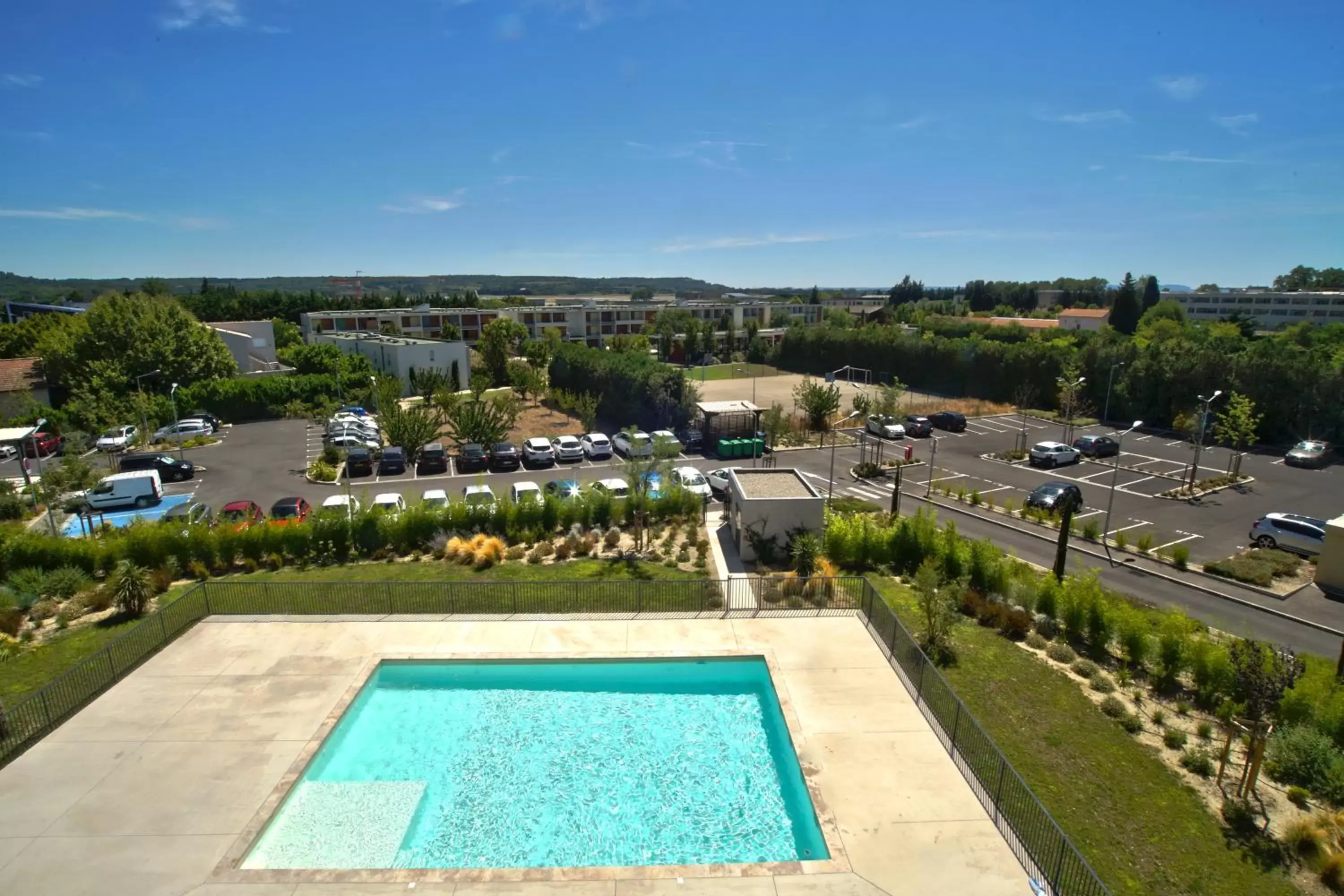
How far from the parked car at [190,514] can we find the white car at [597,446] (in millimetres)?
16845

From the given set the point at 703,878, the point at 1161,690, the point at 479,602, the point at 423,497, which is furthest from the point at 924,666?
the point at 423,497

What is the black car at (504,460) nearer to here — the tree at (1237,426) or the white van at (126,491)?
the white van at (126,491)

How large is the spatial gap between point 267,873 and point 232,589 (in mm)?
11313

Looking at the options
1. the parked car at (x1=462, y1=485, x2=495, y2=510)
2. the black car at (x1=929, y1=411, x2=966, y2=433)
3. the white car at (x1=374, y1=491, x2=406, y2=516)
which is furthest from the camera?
the black car at (x1=929, y1=411, x2=966, y2=433)

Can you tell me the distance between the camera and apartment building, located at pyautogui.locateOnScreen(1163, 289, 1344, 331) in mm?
113125

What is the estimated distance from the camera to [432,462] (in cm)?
3406

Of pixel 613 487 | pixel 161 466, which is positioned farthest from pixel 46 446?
pixel 613 487

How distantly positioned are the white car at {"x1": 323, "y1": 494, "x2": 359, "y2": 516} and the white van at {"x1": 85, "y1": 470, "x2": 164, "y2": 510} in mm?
8603

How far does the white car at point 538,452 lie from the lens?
3562 centimetres

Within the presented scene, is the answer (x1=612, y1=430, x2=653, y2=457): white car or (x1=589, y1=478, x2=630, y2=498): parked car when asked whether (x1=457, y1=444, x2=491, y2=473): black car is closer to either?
(x1=589, y1=478, x2=630, y2=498): parked car

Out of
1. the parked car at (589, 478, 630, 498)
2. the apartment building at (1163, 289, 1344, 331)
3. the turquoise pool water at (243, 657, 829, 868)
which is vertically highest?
the apartment building at (1163, 289, 1344, 331)

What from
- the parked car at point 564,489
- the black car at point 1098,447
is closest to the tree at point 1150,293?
the black car at point 1098,447

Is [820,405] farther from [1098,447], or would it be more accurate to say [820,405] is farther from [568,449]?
[568,449]

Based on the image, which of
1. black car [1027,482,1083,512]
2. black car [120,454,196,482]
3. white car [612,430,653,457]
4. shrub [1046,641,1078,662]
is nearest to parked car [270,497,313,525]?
black car [120,454,196,482]
